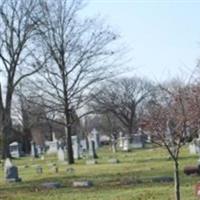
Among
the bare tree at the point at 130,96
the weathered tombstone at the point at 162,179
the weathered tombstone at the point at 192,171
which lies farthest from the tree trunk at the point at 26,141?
the weathered tombstone at the point at 162,179

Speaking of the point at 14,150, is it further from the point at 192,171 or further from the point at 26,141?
the point at 192,171

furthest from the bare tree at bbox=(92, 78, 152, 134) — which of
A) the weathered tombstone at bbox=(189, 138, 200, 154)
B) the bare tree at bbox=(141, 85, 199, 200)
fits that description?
the bare tree at bbox=(141, 85, 199, 200)

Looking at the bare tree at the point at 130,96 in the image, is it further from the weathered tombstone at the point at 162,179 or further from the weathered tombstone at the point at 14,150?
the weathered tombstone at the point at 162,179

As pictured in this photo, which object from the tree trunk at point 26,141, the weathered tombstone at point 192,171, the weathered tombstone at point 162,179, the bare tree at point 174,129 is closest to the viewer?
the bare tree at point 174,129

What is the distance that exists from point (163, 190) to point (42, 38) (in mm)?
24239

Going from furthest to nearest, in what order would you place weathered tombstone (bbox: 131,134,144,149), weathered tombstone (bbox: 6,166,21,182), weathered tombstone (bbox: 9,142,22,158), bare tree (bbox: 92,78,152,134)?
1. bare tree (bbox: 92,78,152,134)
2. weathered tombstone (bbox: 9,142,22,158)
3. weathered tombstone (bbox: 131,134,144,149)
4. weathered tombstone (bbox: 6,166,21,182)

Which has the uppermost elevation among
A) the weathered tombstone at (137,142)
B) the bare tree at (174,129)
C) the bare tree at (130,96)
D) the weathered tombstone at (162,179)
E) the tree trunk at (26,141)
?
the bare tree at (130,96)

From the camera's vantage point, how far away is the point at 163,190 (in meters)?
15.3

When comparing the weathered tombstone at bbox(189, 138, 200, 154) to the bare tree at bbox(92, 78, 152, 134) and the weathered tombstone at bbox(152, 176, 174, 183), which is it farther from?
the bare tree at bbox(92, 78, 152, 134)

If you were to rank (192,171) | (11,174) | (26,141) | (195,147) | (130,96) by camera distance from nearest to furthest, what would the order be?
(192,171) < (11,174) < (195,147) < (26,141) < (130,96)

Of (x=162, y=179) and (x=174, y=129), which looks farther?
(x=162, y=179)

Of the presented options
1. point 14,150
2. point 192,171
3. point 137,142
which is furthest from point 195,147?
point 14,150

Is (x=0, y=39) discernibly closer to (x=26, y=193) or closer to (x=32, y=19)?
(x=32, y=19)

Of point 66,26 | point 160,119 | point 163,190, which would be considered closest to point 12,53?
point 66,26
